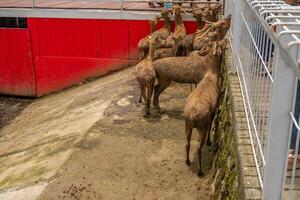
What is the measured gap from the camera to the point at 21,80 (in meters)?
13.1

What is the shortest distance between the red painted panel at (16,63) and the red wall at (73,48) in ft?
0.09

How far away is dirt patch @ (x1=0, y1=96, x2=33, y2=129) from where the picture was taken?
11836 mm

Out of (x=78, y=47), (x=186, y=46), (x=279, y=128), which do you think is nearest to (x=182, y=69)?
(x=186, y=46)

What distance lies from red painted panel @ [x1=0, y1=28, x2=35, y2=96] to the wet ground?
9.38 feet

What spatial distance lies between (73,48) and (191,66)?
220 inches

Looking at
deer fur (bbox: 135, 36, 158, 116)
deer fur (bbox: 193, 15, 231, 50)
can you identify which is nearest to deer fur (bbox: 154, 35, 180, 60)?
deer fur (bbox: 135, 36, 158, 116)

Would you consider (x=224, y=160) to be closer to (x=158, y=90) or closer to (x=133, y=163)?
(x=133, y=163)

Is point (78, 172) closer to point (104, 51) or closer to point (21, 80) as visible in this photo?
point (104, 51)

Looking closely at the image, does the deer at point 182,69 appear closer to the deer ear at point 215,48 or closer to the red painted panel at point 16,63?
the deer ear at point 215,48

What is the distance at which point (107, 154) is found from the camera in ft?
22.6

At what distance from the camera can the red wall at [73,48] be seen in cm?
1213

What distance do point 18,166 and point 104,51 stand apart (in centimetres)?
525

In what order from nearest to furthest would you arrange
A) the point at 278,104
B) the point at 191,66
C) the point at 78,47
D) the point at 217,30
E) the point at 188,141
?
the point at 278,104 → the point at 188,141 → the point at 191,66 → the point at 217,30 → the point at 78,47

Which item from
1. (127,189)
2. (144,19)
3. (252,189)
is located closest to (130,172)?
(127,189)
